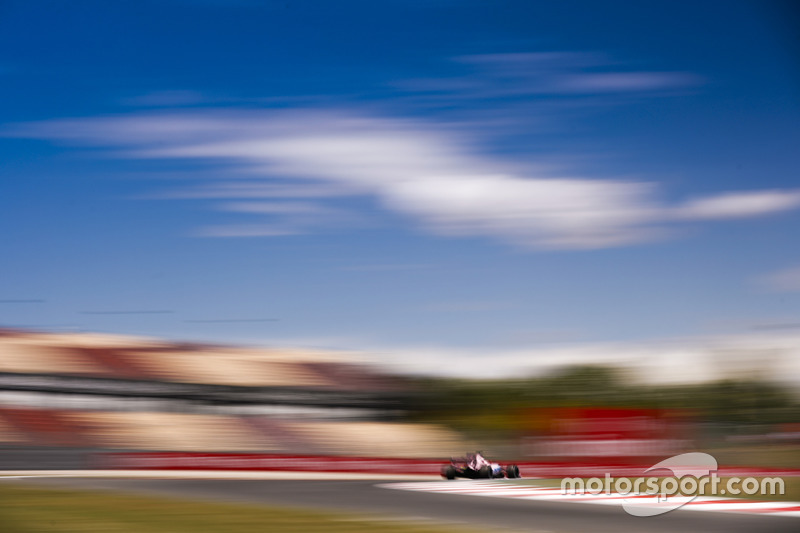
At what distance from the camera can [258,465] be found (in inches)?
847

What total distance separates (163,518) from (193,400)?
2431 cm

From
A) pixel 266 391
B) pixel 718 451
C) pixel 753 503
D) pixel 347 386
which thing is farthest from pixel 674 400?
pixel 753 503

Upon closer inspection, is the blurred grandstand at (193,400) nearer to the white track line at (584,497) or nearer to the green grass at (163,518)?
the white track line at (584,497)

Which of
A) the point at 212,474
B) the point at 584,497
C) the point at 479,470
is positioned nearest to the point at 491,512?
the point at 584,497

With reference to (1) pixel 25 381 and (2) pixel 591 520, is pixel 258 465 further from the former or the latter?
(2) pixel 591 520

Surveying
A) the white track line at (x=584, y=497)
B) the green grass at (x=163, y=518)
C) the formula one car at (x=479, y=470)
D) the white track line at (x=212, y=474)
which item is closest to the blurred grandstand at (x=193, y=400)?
the white track line at (x=212, y=474)

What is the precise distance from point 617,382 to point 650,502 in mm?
53424

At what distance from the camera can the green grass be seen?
6.98 m

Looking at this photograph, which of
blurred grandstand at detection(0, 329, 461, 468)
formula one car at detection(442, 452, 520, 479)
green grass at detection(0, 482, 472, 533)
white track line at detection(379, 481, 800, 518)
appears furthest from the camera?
blurred grandstand at detection(0, 329, 461, 468)

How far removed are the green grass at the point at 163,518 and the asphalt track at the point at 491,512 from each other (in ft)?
2.10

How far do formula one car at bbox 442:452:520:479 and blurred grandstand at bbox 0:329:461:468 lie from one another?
12696 millimetres

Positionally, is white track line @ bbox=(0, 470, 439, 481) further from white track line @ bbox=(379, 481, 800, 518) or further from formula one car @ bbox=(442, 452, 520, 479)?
white track line @ bbox=(379, 481, 800, 518)

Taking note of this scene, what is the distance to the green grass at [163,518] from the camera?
22.9 ft

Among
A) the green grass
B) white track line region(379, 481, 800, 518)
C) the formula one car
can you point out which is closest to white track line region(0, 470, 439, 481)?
the formula one car
